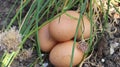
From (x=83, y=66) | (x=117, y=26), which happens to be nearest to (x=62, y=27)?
(x=83, y=66)

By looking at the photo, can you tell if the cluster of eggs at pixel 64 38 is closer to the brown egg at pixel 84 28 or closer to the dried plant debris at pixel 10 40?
the brown egg at pixel 84 28

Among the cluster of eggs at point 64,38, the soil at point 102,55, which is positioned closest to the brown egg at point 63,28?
the cluster of eggs at point 64,38

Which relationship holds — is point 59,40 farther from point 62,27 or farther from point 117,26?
point 117,26

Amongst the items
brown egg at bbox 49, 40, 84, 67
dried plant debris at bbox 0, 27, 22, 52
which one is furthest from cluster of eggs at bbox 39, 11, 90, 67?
dried plant debris at bbox 0, 27, 22, 52

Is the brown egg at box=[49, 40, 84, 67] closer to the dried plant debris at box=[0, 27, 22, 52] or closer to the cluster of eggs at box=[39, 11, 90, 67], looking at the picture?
the cluster of eggs at box=[39, 11, 90, 67]

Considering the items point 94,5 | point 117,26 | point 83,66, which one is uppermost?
point 94,5

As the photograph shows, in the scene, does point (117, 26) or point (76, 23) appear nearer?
point (76, 23)

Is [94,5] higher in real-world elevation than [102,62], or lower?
higher

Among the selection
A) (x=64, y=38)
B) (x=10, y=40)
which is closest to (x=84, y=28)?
(x=64, y=38)
